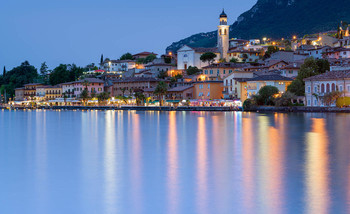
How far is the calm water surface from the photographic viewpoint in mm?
12859

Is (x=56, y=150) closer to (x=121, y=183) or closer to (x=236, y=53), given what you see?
(x=121, y=183)

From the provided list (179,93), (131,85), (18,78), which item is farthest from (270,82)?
(18,78)

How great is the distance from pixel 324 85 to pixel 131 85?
4549cm

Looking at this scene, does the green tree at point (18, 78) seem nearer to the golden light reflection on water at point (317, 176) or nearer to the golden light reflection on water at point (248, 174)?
the golden light reflection on water at point (248, 174)

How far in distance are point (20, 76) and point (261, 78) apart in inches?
3407

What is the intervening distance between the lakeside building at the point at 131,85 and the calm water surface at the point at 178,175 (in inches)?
2337

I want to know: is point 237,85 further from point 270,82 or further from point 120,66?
point 120,66

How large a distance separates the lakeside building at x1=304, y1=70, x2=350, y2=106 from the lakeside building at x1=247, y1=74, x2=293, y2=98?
6.34 meters

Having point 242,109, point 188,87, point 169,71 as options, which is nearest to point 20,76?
point 169,71

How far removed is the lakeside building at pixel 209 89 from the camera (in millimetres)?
76250

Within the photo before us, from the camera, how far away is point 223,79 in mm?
76688

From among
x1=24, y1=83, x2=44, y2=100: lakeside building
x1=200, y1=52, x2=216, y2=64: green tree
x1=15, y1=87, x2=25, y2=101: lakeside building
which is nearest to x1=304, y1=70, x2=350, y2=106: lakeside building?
x1=200, y1=52, x2=216, y2=64: green tree

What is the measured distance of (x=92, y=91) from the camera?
9806cm

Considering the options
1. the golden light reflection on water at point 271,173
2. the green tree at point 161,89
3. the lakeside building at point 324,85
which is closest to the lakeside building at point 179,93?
the green tree at point 161,89
